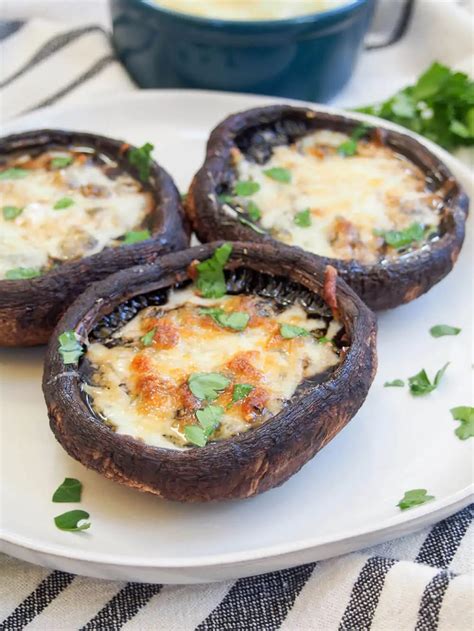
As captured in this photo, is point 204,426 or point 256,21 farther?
point 256,21

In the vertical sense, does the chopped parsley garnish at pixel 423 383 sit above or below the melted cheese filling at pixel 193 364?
below

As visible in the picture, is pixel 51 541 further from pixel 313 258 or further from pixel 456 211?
pixel 456 211

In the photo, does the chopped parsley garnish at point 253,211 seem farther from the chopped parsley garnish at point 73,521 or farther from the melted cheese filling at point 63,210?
the chopped parsley garnish at point 73,521

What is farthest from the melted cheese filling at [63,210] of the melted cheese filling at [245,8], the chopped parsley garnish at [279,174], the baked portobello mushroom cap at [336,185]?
the melted cheese filling at [245,8]

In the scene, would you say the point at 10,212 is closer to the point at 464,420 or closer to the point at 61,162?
the point at 61,162

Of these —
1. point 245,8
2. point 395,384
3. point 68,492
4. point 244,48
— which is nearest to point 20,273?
point 68,492
